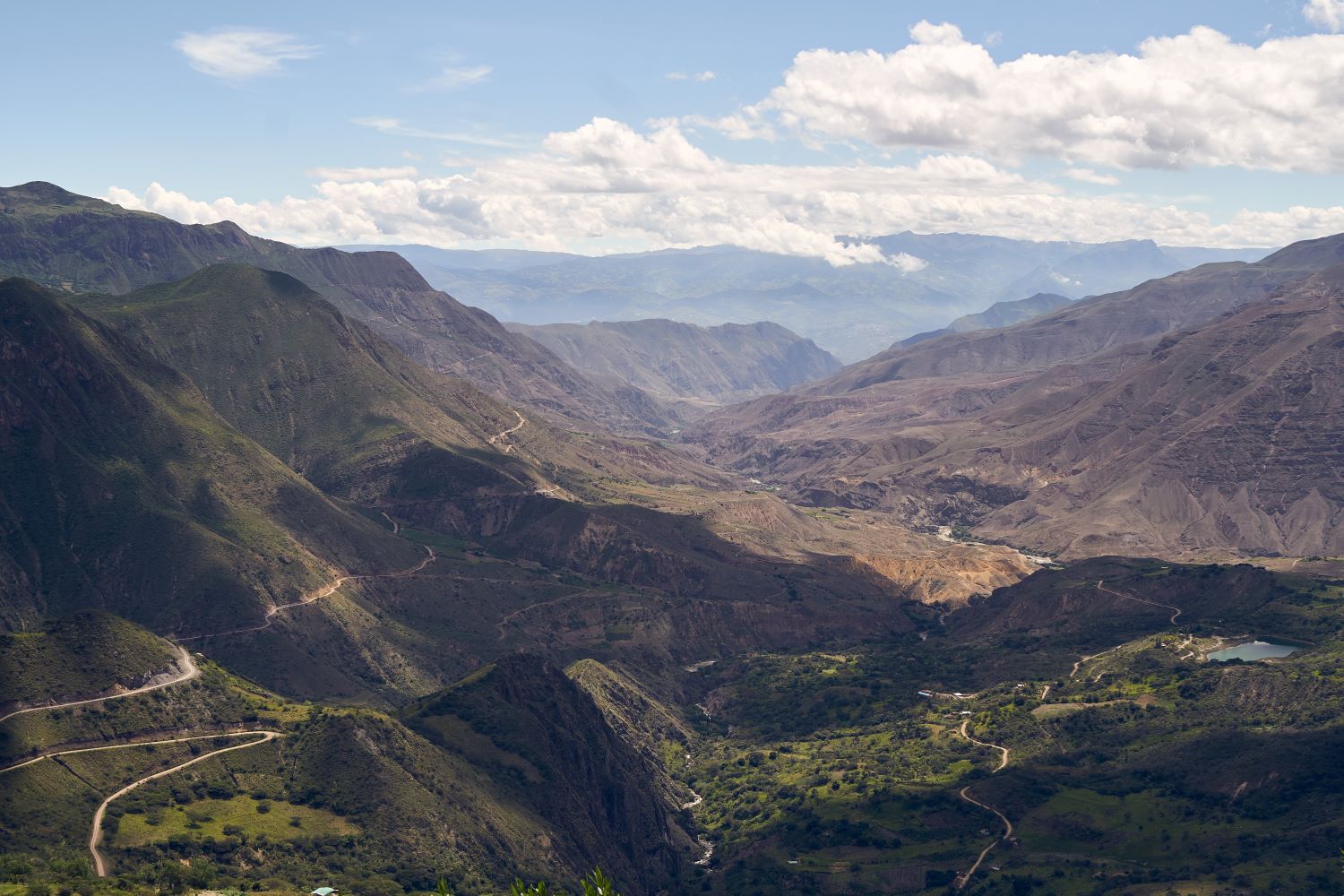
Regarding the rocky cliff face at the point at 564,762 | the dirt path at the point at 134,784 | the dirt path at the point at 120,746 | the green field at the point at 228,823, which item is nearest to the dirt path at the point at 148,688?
the dirt path at the point at 120,746

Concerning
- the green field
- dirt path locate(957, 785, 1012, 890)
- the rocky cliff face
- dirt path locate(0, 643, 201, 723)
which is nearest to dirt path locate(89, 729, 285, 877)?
the green field

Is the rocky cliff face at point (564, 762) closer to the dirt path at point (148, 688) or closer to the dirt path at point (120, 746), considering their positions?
the dirt path at point (120, 746)

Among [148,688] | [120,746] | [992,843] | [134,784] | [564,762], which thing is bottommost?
[992,843]

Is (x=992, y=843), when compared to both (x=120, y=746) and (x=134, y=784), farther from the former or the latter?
(x=120, y=746)

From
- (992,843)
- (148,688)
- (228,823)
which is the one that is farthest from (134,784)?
(992,843)

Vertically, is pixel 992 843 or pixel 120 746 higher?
pixel 120 746

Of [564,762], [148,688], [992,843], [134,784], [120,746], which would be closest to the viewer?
[134,784]

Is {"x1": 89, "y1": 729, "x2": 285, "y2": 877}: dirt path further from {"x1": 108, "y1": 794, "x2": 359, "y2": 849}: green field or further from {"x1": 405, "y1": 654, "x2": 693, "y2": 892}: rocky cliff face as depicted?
{"x1": 405, "y1": 654, "x2": 693, "y2": 892}: rocky cliff face
